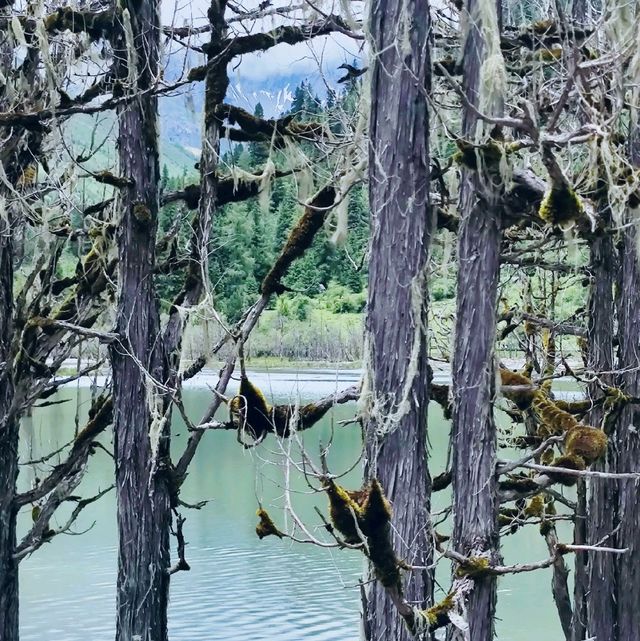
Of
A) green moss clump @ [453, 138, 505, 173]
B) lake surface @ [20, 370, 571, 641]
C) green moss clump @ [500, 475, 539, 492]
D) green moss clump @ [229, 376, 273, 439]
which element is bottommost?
lake surface @ [20, 370, 571, 641]

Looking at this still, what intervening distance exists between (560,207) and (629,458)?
3.59m

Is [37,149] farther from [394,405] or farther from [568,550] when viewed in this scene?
[568,550]

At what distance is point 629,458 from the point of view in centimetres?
787

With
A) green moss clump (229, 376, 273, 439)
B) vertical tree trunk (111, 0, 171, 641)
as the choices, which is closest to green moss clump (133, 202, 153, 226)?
vertical tree trunk (111, 0, 171, 641)

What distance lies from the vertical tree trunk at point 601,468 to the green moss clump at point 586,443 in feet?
6.32

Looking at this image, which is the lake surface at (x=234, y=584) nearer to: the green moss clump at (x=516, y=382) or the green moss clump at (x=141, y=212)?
the green moss clump at (x=141, y=212)

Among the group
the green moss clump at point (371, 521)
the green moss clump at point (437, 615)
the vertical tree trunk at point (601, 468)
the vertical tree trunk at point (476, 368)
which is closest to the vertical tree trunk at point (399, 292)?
the green moss clump at point (437, 615)

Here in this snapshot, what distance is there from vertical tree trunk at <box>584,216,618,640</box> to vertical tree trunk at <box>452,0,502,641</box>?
2.73 m

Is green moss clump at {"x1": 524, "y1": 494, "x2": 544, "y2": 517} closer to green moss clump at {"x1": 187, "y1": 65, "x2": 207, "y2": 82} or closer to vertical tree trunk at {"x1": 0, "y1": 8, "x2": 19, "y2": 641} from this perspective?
vertical tree trunk at {"x1": 0, "y1": 8, "x2": 19, "y2": 641}

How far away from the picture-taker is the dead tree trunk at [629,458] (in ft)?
25.6

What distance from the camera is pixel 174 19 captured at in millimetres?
7195

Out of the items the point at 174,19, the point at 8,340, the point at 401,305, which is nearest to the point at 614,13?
the point at 401,305

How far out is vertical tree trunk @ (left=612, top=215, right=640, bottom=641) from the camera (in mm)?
7809

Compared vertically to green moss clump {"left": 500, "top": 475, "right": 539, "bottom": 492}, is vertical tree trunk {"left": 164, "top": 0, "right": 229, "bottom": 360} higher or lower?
higher
